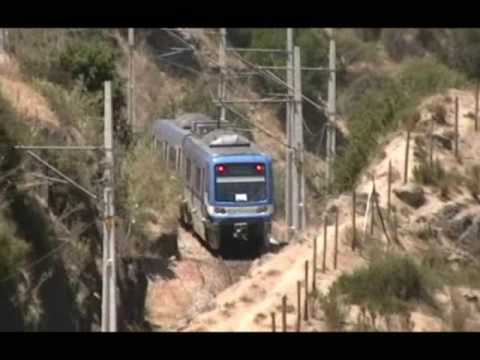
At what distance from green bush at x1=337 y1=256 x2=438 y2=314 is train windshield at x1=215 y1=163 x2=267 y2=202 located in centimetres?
857

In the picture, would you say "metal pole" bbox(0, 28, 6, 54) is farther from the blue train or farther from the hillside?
the blue train

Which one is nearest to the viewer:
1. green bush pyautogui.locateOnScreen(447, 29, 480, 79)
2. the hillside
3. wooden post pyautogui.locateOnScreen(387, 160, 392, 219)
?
the hillside

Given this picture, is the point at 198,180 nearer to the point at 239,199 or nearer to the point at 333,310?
the point at 239,199

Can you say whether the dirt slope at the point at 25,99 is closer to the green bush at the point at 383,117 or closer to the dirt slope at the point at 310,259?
the green bush at the point at 383,117

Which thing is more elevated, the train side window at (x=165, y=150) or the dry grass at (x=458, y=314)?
the train side window at (x=165, y=150)

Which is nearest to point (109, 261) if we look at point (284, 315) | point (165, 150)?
point (284, 315)

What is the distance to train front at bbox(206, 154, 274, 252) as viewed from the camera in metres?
35.1

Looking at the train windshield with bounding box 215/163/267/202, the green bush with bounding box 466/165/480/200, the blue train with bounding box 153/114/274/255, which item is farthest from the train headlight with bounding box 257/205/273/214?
the green bush with bounding box 466/165/480/200

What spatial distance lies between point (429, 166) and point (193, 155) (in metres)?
8.66

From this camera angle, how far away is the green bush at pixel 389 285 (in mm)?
26000

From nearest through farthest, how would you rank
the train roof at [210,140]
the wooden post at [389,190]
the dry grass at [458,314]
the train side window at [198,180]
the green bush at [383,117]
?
the dry grass at [458,314], the wooden post at [389,190], the train roof at [210,140], the green bush at [383,117], the train side window at [198,180]

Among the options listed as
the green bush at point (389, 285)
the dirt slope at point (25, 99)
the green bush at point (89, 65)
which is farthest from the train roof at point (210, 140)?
the green bush at point (89, 65)

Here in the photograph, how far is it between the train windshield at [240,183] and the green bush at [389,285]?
8571mm

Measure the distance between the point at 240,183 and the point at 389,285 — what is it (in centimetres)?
965
